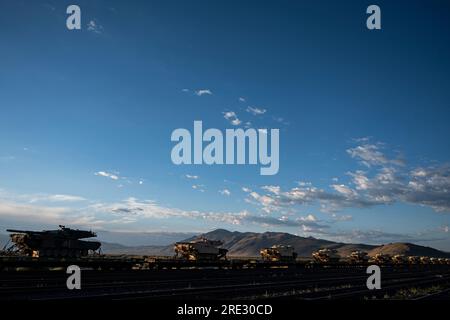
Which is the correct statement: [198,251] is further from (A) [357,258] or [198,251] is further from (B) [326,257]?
(A) [357,258]

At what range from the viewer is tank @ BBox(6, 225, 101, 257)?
162 ft

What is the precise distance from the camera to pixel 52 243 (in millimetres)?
50625

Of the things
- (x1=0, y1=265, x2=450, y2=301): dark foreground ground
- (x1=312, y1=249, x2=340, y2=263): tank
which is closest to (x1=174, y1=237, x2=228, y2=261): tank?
(x1=312, y1=249, x2=340, y2=263): tank

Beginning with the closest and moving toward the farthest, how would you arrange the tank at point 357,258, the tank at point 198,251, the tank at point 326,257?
the tank at point 198,251
the tank at point 326,257
the tank at point 357,258

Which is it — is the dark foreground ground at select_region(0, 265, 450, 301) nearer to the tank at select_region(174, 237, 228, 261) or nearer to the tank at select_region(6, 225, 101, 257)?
the tank at select_region(6, 225, 101, 257)

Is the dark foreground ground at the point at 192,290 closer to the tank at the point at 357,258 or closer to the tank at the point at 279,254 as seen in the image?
the tank at the point at 279,254

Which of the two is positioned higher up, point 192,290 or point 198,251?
point 192,290

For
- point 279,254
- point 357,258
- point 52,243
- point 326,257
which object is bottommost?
point 357,258

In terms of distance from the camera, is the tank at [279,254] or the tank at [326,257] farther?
the tank at [326,257]

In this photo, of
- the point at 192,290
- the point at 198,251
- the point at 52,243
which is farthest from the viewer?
the point at 198,251

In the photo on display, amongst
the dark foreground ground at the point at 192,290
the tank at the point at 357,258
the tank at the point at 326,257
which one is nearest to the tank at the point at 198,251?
the tank at the point at 326,257

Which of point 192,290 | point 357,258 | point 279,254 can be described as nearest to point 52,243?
point 192,290

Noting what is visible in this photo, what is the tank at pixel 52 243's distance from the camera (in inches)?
1943
